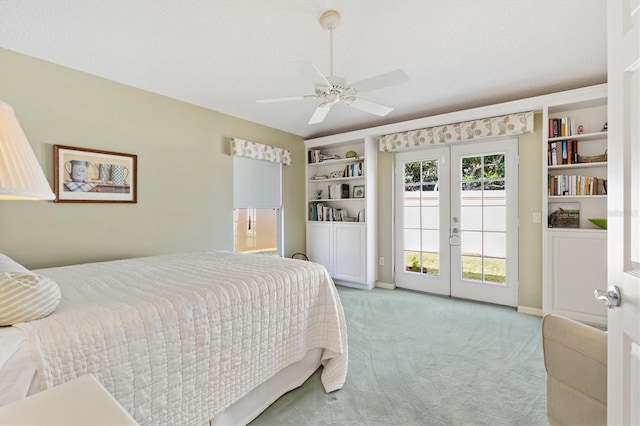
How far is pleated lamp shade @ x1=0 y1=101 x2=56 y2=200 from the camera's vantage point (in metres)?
0.73

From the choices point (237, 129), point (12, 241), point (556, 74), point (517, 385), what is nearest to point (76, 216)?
point (12, 241)

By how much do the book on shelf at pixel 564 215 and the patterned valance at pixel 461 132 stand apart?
2.82ft

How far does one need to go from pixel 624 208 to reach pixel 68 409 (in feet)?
4.91

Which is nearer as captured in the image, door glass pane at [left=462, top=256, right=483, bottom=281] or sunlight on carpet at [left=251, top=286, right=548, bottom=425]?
sunlight on carpet at [left=251, top=286, right=548, bottom=425]

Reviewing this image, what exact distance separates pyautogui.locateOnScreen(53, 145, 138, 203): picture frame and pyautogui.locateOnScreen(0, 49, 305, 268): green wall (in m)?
0.06

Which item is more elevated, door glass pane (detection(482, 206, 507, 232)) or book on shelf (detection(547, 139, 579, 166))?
book on shelf (detection(547, 139, 579, 166))

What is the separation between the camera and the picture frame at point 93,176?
2.49 m

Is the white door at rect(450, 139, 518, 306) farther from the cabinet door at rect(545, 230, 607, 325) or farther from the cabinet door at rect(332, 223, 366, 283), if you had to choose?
the cabinet door at rect(332, 223, 366, 283)

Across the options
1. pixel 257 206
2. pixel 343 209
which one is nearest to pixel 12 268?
pixel 257 206

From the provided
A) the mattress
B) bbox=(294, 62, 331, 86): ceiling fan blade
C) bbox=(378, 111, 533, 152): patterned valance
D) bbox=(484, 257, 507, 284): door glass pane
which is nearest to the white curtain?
bbox=(378, 111, 533, 152): patterned valance

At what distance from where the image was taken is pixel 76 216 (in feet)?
8.43

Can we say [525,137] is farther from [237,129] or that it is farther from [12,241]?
[12,241]

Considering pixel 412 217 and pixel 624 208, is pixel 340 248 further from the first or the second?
pixel 624 208

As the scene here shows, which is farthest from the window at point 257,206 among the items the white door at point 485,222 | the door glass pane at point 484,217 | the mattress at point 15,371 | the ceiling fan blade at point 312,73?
the mattress at point 15,371
